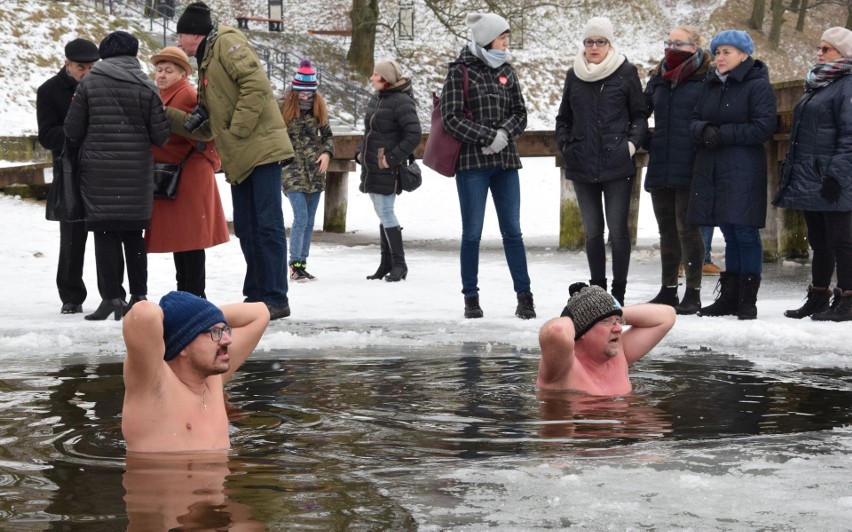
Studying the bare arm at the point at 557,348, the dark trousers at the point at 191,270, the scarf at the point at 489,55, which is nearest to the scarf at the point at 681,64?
the scarf at the point at 489,55

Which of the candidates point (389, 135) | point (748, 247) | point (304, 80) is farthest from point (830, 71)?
point (304, 80)

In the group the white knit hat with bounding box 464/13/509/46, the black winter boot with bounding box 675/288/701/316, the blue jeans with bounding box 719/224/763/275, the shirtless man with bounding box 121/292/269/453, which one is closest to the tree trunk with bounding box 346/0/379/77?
the white knit hat with bounding box 464/13/509/46

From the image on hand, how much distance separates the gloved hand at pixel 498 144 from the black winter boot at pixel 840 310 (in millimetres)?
2383

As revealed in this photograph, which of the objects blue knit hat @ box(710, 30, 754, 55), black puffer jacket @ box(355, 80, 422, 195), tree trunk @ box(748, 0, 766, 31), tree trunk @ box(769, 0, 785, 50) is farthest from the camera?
tree trunk @ box(748, 0, 766, 31)

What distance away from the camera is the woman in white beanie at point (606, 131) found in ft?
29.8

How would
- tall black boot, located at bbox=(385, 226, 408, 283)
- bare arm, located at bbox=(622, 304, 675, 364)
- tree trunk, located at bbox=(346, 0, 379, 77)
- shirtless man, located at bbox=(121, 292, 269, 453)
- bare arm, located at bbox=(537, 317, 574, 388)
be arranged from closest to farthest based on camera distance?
shirtless man, located at bbox=(121, 292, 269, 453) → bare arm, located at bbox=(537, 317, 574, 388) → bare arm, located at bbox=(622, 304, 675, 364) → tall black boot, located at bbox=(385, 226, 408, 283) → tree trunk, located at bbox=(346, 0, 379, 77)

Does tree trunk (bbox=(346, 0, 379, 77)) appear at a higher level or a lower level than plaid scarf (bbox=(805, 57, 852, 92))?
higher

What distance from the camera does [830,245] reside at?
867cm

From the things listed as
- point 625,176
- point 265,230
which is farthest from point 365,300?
point 625,176

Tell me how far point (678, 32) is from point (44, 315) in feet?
16.4

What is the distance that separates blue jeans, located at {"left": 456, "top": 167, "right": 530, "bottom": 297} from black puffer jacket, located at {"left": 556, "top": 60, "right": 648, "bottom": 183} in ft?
1.76

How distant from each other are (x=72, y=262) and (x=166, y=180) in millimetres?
1066

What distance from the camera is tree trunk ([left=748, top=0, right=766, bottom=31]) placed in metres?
44.3

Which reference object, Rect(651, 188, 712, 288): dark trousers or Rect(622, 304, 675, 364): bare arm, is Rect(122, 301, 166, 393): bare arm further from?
Rect(651, 188, 712, 288): dark trousers
